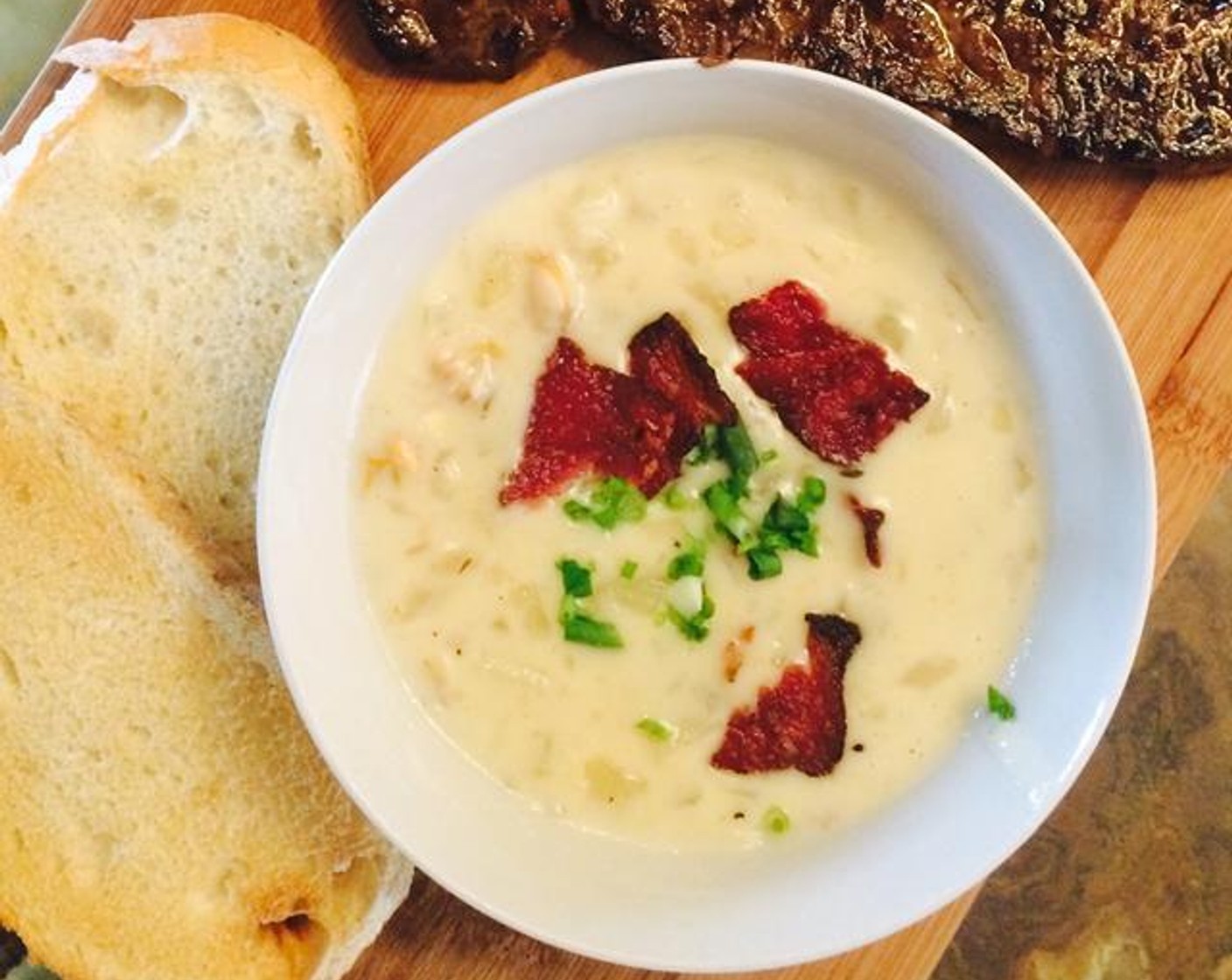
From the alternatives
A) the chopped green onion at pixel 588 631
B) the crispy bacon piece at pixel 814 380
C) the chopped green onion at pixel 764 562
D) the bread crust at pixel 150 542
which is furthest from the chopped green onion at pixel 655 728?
the bread crust at pixel 150 542

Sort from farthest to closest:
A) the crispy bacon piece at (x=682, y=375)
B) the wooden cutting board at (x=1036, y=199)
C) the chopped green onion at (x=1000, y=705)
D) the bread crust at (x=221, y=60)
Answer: the wooden cutting board at (x=1036, y=199) → the bread crust at (x=221, y=60) → the chopped green onion at (x=1000, y=705) → the crispy bacon piece at (x=682, y=375)

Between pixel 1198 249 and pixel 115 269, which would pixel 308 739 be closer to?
pixel 115 269

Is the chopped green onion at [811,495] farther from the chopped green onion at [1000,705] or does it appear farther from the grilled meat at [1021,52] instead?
the grilled meat at [1021,52]

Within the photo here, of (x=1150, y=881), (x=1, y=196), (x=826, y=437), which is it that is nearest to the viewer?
(x=826, y=437)

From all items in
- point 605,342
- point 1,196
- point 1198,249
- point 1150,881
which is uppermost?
point 1198,249

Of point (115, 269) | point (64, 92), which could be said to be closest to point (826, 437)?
point (115, 269)

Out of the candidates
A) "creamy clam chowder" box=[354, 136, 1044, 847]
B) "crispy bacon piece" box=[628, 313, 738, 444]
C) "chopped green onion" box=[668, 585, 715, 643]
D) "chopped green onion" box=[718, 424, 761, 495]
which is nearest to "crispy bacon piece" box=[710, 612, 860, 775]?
"creamy clam chowder" box=[354, 136, 1044, 847]
